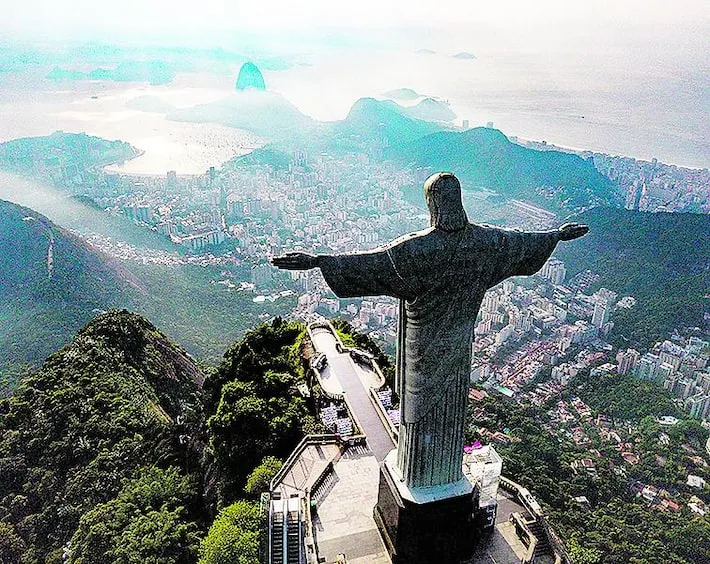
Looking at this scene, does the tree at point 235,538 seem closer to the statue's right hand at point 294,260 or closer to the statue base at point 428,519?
the statue base at point 428,519

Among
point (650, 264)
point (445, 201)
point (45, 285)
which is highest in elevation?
point (445, 201)

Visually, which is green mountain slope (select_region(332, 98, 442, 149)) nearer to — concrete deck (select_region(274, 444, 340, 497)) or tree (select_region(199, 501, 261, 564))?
concrete deck (select_region(274, 444, 340, 497))

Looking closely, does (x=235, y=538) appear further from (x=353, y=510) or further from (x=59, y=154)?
(x=59, y=154)

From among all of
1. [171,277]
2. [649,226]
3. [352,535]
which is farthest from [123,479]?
[649,226]

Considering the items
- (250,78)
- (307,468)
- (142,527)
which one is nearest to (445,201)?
(307,468)

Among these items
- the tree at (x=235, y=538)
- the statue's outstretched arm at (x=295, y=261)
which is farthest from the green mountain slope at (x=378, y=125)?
the statue's outstretched arm at (x=295, y=261)

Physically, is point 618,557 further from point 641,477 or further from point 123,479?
point 123,479
